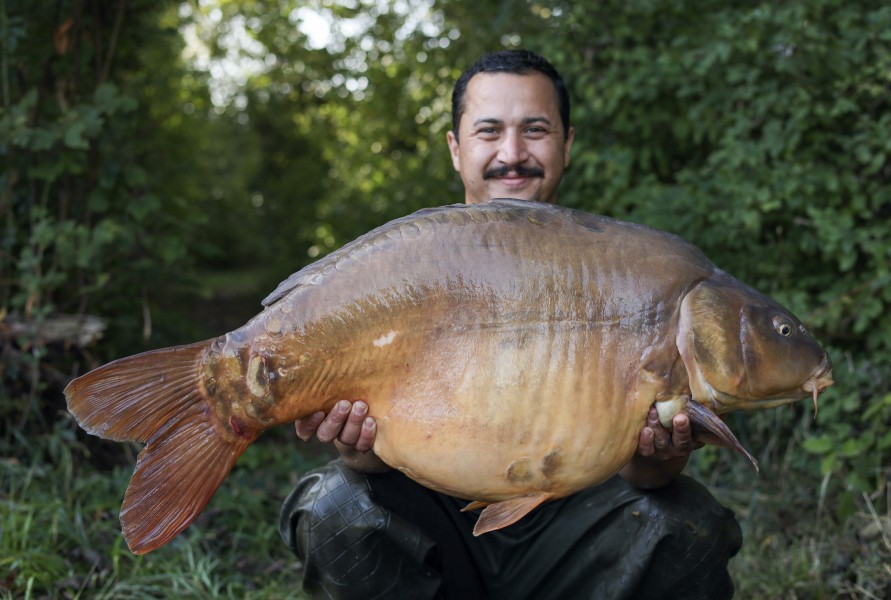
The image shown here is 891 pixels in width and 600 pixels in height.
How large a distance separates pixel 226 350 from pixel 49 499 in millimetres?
1747

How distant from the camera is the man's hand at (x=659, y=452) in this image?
5.59ft

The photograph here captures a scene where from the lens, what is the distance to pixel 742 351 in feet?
5.51

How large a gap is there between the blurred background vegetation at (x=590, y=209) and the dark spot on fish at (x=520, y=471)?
1340 millimetres

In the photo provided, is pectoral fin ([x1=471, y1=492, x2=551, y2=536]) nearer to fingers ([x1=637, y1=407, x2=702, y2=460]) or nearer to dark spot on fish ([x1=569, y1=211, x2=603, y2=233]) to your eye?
fingers ([x1=637, y1=407, x2=702, y2=460])

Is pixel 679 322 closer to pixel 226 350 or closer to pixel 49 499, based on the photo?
pixel 226 350

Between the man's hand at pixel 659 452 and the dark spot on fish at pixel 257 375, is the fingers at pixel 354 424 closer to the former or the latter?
the dark spot on fish at pixel 257 375

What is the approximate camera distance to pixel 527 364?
1651 millimetres

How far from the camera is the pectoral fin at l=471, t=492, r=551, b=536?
1.68 m

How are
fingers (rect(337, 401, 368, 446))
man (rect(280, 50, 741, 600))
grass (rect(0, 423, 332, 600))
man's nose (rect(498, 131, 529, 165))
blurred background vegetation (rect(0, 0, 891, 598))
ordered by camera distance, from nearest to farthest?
fingers (rect(337, 401, 368, 446)), man (rect(280, 50, 741, 600)), man's nose (rect(498, 131, 529, 165)), grass (rect(0, 423, 332, 600)), blurred background vegetation (rect(0, 0, 891, 598))

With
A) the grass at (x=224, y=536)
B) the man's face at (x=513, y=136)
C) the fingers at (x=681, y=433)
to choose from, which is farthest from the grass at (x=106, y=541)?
the fingers at (x=681, y=433)

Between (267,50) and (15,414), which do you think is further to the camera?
(267,50)

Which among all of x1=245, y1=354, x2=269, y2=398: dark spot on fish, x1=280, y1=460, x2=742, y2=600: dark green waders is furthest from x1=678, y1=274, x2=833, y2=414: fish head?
x1=245, y1=354, x2=269, y2=398: dark spot on fish

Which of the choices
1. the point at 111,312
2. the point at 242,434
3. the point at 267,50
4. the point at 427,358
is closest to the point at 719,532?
the point at 427,358

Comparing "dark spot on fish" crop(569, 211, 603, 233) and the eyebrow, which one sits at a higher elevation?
the eyebrow
